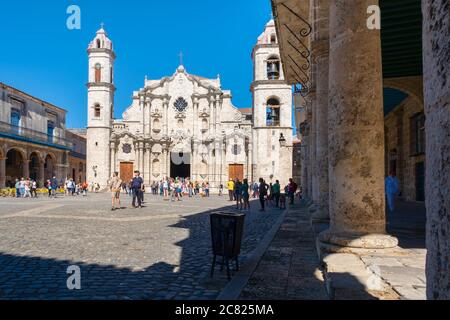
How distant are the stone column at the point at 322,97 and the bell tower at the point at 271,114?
2621cm

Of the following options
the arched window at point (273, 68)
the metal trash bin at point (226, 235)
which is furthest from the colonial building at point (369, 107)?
the arched window at point (273, 68)

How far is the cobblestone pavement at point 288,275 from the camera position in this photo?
3574 mm

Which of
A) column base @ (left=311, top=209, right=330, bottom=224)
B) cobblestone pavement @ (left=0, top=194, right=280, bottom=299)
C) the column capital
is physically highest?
the column capital

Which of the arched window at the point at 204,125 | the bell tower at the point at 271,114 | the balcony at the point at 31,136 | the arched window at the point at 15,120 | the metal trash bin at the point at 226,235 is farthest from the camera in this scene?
the arched window at the point at 204,125

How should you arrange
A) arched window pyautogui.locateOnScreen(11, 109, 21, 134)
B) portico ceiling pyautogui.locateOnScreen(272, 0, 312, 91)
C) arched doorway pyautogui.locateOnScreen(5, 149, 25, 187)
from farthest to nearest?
arched doorway pyautogui.locateOnScreen(5, 149, 25, 187), arched window pyautogui.locateOnScreen(11, 109, 21, 134), portico ceiling pyautogui.locateOnScreen(272, 0, 312, 91)

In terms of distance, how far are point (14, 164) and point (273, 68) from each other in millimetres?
27320

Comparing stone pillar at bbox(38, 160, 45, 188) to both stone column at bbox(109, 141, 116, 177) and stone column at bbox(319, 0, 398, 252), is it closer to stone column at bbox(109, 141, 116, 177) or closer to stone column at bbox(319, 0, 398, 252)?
stone column at bbox(109, 141, 116, 177)

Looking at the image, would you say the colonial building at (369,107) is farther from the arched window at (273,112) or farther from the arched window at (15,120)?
the arched window at (15,120)

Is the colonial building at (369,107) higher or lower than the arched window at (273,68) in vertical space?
lower

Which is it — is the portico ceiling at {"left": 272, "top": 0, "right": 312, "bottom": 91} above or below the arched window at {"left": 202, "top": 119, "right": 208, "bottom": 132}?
below

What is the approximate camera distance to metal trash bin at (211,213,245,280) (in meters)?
4.42

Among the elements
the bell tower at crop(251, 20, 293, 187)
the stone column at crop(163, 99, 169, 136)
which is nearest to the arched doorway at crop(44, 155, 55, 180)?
the stone column at crop(163, 99, 169, 136)

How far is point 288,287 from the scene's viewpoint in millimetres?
3807
